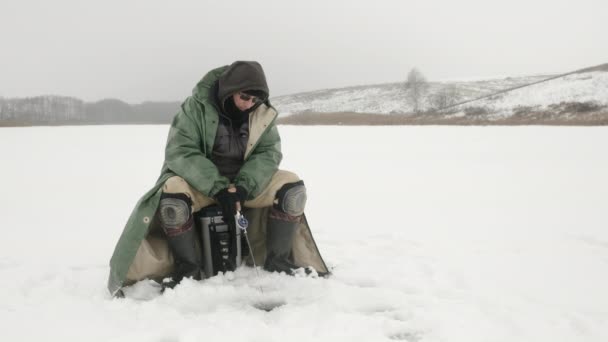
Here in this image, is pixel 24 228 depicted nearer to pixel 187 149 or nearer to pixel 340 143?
pixel 187 149

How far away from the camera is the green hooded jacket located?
2.84 m

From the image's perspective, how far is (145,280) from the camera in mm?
3004

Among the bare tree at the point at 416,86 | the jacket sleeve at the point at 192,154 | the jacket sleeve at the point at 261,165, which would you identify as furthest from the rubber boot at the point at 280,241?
the bare tree at the point at 416,86

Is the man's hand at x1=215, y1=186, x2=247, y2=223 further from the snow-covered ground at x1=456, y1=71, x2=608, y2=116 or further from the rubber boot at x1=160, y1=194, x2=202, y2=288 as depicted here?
the snow-covered ground at x1=456, y1=71, x2=608, y2=116

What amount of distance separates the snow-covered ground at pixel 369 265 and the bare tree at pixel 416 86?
5148cm

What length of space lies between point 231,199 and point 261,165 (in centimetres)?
36

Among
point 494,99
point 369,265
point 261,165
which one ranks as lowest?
point 369,265

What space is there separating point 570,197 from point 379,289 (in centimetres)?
452

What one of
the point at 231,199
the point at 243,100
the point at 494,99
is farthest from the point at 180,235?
the point at 494,99

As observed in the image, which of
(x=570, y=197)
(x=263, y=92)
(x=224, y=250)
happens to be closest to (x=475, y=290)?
(x=224, y=250)

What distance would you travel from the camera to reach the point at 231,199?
9.40 ft

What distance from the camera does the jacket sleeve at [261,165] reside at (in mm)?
3008

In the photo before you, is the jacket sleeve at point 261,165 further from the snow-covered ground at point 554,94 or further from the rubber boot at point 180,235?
the snow-covered ground at point 554,94

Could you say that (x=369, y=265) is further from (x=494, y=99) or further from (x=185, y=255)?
(x=494, y=99)
